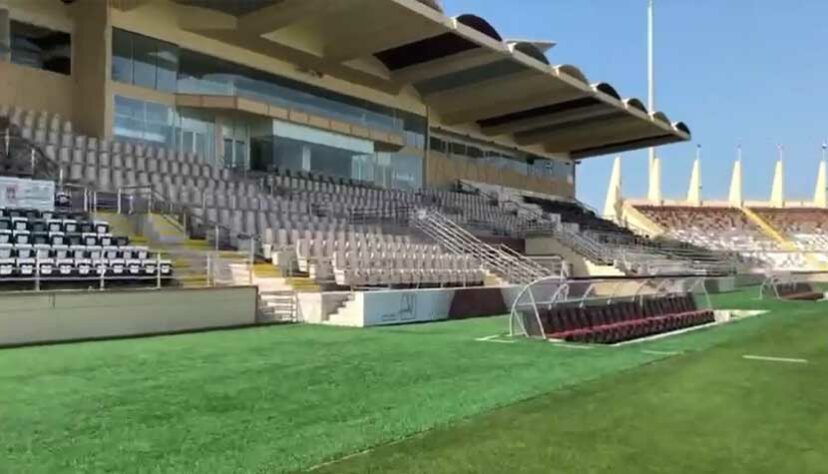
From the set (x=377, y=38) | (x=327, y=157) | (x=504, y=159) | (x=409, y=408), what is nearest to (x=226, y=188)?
(x=327, y=157)

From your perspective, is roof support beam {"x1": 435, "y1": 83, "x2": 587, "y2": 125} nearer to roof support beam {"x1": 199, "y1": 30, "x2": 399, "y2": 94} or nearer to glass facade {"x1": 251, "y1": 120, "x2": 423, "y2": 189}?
glass facade {"x1": 251, "y1": 120, "x2": 423, "y2": 189}

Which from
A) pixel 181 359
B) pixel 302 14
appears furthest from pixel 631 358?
pixel 302 14

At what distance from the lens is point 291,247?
2139 cm

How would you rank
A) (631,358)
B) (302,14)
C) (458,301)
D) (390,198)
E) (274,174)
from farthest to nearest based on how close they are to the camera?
(390,198)
(274,174)
(302,14)
(458,301)
(631,358)

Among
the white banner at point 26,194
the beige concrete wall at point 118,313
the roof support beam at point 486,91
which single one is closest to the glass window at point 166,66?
the white banner at point 26,194

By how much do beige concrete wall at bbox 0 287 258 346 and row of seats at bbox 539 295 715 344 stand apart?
6.38 m

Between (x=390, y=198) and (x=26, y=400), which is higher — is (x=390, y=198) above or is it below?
above

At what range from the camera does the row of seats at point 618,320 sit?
581 inches

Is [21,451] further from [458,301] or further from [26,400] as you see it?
[458,301]

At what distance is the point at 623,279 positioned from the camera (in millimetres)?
16344

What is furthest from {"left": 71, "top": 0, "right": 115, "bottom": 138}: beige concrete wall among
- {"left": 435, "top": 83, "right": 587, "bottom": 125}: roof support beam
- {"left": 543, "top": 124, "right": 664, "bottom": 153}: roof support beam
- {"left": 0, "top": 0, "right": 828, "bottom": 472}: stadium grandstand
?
{"left": 543, "top": 124, "right": 664, "bottom": 153}: roof support beam

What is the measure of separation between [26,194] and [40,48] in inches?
388

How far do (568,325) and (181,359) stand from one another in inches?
283

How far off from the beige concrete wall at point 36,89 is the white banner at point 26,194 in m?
7.51
